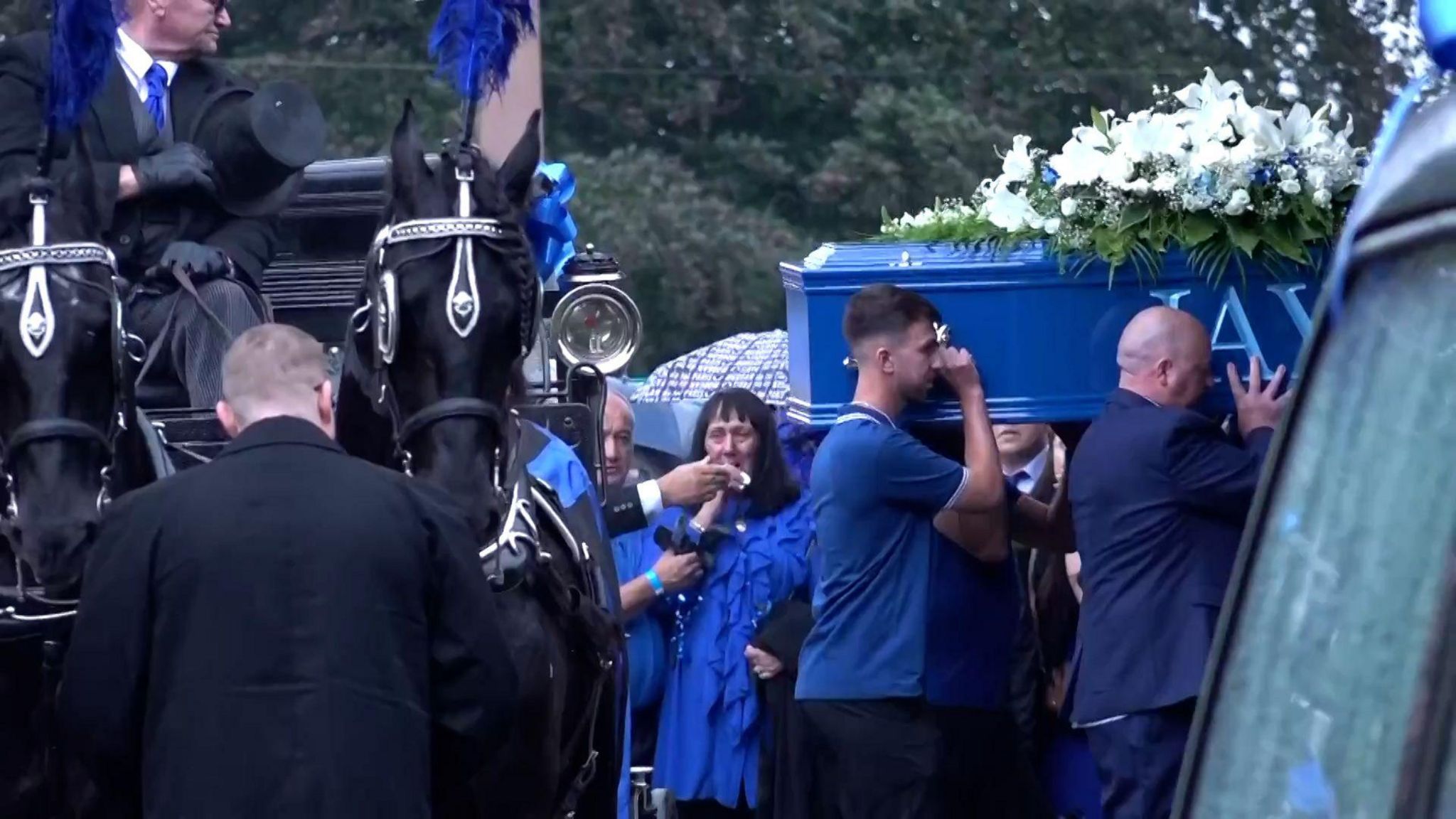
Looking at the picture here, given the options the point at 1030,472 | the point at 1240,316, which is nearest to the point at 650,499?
the point at 1030,472

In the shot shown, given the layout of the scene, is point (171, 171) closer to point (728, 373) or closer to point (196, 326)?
point (196, 326)

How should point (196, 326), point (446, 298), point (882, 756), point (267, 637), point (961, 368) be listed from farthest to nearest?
point (882, 756)
point (961, 368)
point (196, 326)
point (446, 298)
point (267, 637)

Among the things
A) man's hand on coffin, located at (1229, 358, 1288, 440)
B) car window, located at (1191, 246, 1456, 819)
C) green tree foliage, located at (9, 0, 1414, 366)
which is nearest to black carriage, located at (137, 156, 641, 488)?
man's hand on coffin, located at (1229, 358, 1288, 440)

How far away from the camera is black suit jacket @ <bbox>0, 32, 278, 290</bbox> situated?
5.85 metres

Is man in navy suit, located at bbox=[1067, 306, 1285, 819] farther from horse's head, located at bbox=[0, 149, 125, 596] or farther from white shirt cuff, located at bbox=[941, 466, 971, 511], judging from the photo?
horse's head, located at bbox=[0, 149, 125, 596]

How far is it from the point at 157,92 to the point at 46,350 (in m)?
1.51

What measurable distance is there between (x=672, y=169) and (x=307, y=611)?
1731 centimetres

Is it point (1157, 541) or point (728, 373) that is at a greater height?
point (728, 373)

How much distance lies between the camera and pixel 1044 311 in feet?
21.1

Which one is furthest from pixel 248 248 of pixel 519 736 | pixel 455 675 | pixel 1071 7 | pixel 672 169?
pixel 1071 7

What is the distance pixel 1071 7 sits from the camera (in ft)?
73.6

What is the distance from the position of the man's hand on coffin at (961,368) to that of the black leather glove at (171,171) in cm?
196

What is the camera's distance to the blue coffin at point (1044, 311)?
20.4 feet

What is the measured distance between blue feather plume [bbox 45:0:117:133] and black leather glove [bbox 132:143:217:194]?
41 cm
